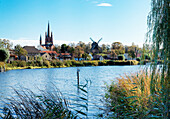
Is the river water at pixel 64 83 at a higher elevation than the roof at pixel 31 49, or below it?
below

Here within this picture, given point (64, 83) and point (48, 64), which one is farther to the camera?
point (48, 64)

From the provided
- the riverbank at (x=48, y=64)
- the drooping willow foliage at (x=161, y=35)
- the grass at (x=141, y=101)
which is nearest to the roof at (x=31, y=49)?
the riverbank at (x=48, y=64)

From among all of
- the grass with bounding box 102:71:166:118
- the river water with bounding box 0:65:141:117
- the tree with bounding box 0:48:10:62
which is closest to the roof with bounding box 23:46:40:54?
the tree with bounding box 0:48:10:62

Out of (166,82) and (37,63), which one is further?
(37,63)

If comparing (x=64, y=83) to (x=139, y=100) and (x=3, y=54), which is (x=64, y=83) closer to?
(x=139, y=100)

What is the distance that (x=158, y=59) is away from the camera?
2.00 m

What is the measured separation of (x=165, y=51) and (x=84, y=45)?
86914mm

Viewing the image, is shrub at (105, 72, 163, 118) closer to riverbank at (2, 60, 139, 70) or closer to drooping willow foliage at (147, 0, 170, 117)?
drooping willow foliage at (147, 0, 170, 117)

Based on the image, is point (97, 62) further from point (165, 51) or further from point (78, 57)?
point (165, 51)

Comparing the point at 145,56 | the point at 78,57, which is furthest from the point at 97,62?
the point at 145,56

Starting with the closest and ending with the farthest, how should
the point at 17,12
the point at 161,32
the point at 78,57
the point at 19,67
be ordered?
the point at 161,32, the point at 17,12, the point at 19,67, the point at 78,57

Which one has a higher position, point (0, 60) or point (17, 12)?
point (17, 12)

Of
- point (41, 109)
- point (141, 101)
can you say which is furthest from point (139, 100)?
point (41, 109)

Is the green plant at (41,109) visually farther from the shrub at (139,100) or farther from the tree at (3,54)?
the tree at (3,54)
